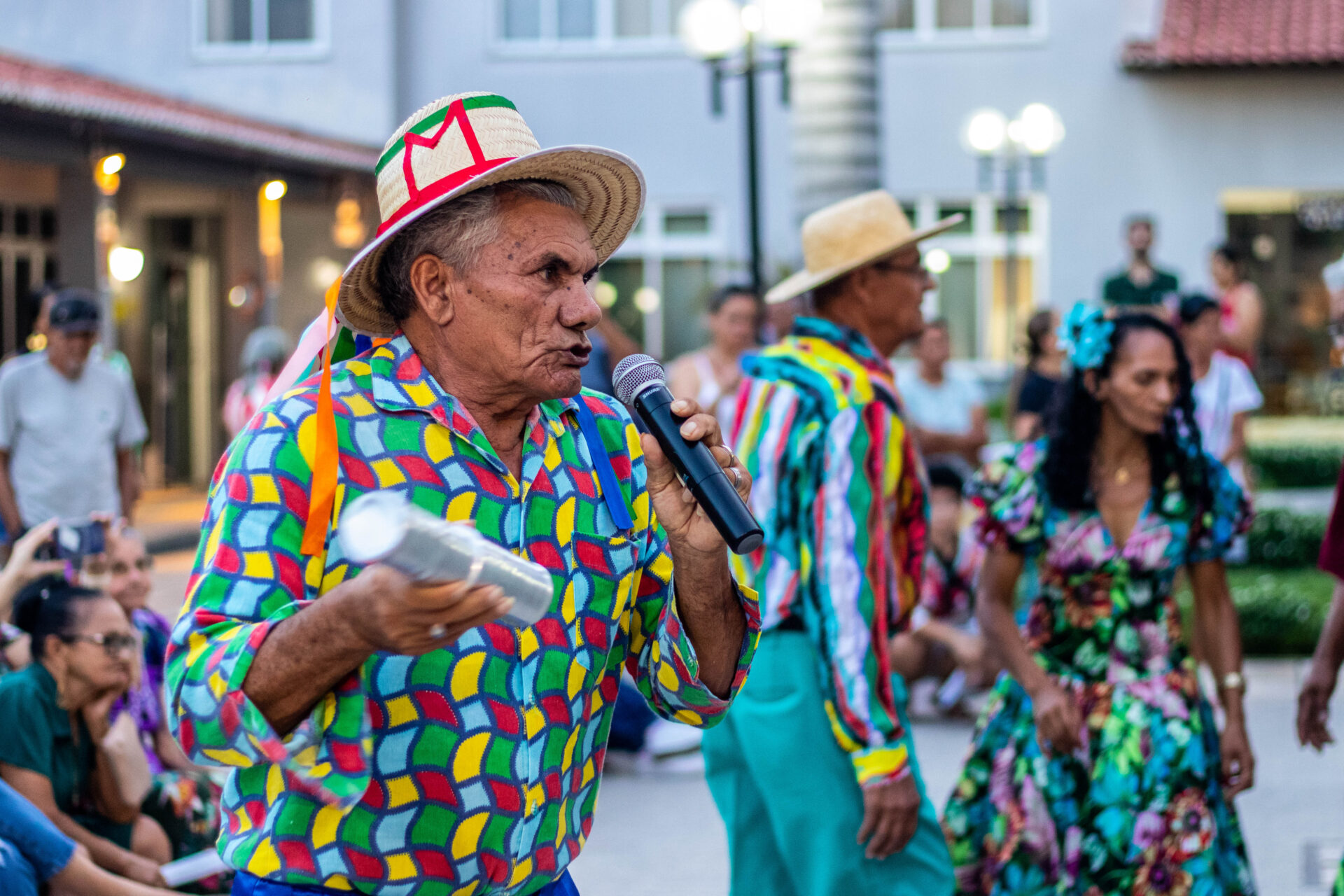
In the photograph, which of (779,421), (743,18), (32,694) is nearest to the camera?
(779,421)

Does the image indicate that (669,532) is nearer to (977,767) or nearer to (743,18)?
(977,767)

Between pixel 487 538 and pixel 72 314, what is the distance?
6827mm

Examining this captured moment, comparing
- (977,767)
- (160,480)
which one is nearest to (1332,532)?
(977,767)

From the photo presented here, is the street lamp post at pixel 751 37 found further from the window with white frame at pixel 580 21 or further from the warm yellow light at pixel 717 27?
the window with white frame at pixel 580 21

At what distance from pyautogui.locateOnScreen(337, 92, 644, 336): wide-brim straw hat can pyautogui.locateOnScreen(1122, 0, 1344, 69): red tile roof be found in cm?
1741

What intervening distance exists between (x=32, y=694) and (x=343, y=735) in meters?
2.91

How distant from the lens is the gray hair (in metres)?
2.14

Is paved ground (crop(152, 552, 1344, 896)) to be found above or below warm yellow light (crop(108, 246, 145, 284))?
below

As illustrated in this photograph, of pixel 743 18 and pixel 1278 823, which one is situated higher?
pixel 743 18

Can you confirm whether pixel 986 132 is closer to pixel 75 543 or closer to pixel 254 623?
pixel 75 543

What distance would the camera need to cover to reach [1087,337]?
4129 millimetres

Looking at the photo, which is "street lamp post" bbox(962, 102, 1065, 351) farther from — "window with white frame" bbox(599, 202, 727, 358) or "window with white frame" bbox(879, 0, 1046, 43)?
"window with white frame" bbox(599, 202, 727, 358)

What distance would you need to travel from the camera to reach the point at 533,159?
2104 mm

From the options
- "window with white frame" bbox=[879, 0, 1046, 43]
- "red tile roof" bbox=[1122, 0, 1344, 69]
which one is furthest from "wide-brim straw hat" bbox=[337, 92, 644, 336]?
"window with white frame" bbox=[879, 0, 1046, 43]
